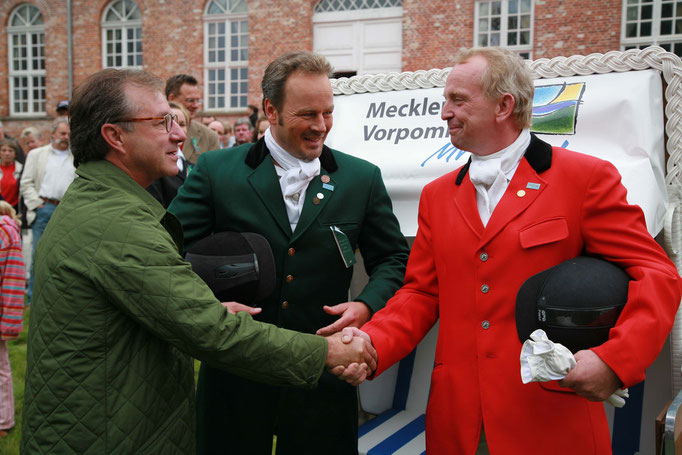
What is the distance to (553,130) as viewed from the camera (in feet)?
9.93

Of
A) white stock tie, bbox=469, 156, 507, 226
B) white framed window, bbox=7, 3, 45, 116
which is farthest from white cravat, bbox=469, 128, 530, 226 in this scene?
white framed window, bbox=7, 3, 45, 116

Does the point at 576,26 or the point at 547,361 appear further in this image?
the point at 576,26

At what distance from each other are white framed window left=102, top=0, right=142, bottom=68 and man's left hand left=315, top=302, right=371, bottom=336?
19.8m

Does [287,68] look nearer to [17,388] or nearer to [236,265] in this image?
[236,265]

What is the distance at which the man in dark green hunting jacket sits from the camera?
2.62 meters

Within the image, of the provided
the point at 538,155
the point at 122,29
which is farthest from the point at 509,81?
the point at 122,29

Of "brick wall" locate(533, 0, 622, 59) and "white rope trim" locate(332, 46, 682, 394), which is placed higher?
"brick wall" locate(533, 0, 622, 59)

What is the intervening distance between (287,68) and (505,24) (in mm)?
15434

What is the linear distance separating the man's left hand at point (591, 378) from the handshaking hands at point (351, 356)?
77 centimetres

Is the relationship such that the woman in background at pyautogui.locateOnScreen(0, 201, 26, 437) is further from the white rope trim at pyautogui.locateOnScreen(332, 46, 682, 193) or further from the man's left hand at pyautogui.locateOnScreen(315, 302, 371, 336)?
the white rope trim at pyautogui.locateOnScreen(332, 46, 682, 193)

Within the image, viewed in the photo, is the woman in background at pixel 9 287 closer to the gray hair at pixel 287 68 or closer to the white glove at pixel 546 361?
the gray hair at pixel 287 68

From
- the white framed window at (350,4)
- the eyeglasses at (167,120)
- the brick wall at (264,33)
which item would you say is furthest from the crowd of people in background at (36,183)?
the white framed window at (350,4)

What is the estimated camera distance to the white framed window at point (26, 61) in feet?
71.5

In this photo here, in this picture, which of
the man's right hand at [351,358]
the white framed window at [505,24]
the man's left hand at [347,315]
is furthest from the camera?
the white framed window at [505,24]
